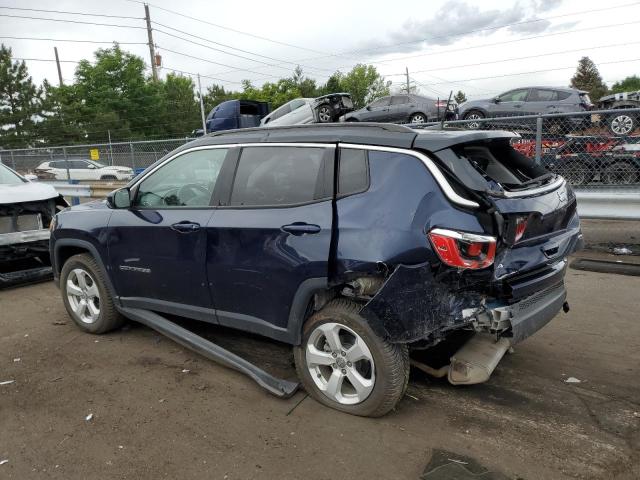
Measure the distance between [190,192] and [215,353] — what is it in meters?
1.25

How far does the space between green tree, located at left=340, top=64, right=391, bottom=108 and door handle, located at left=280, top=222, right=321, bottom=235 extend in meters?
64.3

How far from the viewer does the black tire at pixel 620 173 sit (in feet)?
23.9

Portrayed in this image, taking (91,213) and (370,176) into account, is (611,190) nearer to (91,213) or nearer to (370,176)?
(370,176)

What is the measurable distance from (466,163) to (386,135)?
0.51 metres

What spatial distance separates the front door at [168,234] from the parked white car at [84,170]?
11.3 meters

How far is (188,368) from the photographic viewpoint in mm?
4059

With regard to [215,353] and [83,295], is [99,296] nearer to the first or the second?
[83,295]

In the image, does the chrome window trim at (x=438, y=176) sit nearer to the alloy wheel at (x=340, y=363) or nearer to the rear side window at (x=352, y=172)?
the rear side window at (x=352, y=172)

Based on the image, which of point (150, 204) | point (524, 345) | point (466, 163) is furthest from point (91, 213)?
point (524, 345)

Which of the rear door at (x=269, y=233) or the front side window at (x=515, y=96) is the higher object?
the front side window at (x=515, y=96)

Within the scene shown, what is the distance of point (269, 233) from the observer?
341 cm

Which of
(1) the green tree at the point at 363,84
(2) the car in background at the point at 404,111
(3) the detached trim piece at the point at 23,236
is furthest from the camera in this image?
(1) the green tree at the point at 363,84

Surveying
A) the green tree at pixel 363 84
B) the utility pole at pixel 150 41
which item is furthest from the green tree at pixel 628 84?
the utility pole at pixel 150 41

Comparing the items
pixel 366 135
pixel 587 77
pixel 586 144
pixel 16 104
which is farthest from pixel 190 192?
pixel 587 77
